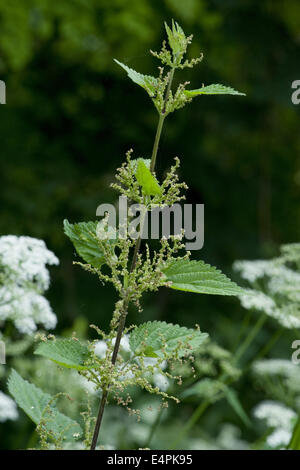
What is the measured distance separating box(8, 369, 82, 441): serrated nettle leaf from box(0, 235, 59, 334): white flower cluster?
0.15 metres

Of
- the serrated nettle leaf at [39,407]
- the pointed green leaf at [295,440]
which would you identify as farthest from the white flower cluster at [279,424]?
the serrated nettle leaf at [39,407]

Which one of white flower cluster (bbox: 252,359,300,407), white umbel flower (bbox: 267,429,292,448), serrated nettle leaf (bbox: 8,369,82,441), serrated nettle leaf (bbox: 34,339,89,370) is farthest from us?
white flower cluster (bbox: 252,359,300,407)

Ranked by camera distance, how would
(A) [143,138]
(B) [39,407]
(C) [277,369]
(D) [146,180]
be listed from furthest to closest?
(A) [143,138]
(C) [277,369]
(B) [39,407]
(D) [146,180]

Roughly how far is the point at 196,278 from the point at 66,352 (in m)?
0.13

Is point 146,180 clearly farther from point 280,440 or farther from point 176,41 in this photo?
point 280,440

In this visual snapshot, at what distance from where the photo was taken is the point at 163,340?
51cm

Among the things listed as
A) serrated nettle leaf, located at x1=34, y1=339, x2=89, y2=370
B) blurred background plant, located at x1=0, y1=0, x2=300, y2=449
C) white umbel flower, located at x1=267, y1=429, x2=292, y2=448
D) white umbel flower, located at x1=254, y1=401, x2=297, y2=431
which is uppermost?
blurred background plant, located at x1=0, y1=0, x2=300, y2=449

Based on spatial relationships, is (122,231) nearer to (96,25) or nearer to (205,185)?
(96,25)

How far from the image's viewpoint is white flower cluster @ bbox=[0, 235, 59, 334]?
0.76 metres

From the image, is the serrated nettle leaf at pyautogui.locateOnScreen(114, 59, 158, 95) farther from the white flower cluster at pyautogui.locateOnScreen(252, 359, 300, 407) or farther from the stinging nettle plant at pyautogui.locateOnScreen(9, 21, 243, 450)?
the white flower cluster at pyautogui.locateOnScreen(252, 359, 300, 407)

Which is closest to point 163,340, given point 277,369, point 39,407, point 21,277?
point 39,407

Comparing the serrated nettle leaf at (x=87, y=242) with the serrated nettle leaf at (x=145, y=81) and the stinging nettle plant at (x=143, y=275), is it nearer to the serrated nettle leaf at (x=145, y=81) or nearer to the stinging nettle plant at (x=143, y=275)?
the stinging nettle plant at (x=143, y=275)

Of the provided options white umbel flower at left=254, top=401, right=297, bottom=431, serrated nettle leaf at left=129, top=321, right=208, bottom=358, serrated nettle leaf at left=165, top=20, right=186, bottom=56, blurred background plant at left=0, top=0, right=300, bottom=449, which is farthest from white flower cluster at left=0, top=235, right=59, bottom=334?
blurred background plant at left=0, top=0, right=300, bottom=449

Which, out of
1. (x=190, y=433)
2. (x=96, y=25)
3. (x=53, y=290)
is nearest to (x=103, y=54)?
(x=96, y=25)
